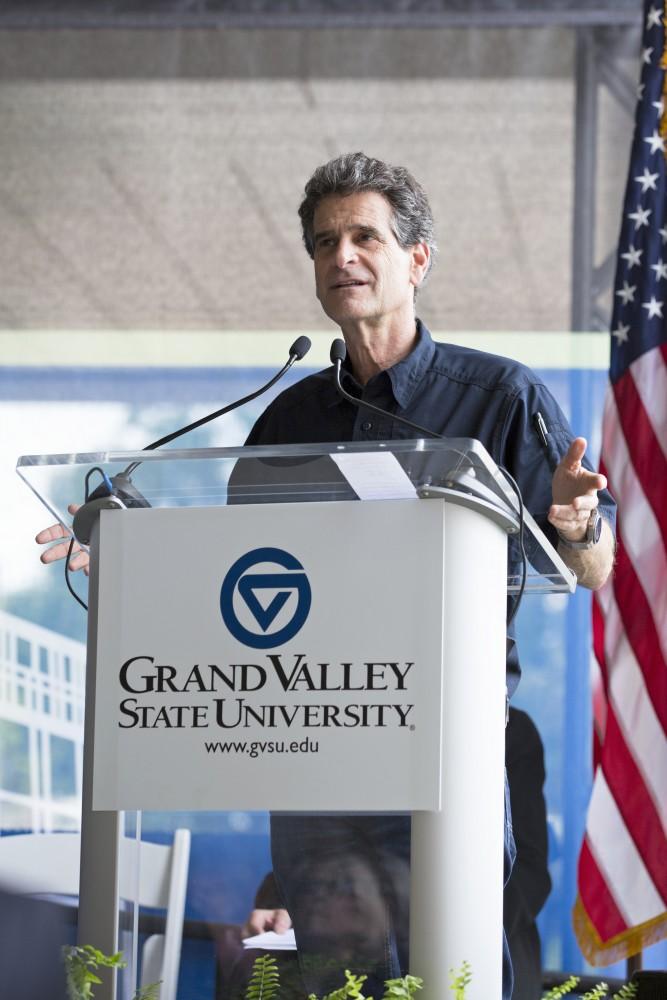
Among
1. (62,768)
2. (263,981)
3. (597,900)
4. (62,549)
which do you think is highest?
(62,549)

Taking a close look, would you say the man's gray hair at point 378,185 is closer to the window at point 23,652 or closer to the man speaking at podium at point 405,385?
the man speaking at podium at point 405,385

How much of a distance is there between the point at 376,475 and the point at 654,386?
245cm

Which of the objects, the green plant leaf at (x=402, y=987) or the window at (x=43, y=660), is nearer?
the green plant leaf at (x=402, y=987)

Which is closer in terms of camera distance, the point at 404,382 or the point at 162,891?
the point at 162,891

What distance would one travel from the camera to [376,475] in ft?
4.66

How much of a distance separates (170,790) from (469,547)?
42 cm

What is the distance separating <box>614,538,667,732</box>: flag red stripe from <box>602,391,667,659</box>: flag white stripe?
16 millimetres

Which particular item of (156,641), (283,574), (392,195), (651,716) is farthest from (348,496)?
(651,716)

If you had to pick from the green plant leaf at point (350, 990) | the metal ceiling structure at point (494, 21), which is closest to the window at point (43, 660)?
the metal ceiling structure at point (494, 21)

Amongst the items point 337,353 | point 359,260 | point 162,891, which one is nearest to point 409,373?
point 359,260

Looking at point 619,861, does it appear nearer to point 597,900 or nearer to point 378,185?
point 597,900

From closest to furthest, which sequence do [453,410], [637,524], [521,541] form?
[521,541]
[453,410]
[637,524]

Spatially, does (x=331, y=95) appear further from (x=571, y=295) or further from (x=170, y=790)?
(x=170, y=790)

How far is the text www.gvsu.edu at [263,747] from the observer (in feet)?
4.52
